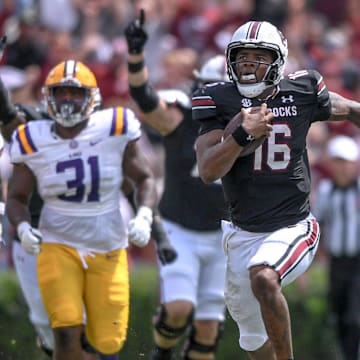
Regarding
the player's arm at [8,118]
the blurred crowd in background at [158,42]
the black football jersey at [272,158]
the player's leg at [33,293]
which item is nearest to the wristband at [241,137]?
the black football jersey at [272,158]

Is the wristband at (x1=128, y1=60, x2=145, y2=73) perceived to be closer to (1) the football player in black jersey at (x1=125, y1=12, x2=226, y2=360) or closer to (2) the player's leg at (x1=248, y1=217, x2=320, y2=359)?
(1) the football player in black jersey at (x1=125, y1=12, x2=226, y2=360)

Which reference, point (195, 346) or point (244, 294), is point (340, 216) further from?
point (244, 294)

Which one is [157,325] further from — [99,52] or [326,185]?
[99,52]

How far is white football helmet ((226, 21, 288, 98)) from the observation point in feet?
20.4

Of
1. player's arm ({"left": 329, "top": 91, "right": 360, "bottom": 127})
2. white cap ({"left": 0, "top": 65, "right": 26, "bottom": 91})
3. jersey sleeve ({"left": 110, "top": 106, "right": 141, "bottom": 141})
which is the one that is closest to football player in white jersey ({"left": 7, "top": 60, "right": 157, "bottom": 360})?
jersey sleeve ({"left": 110, "top": 106, "right": 141, "bottom": 141})

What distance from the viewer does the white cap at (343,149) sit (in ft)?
33.9

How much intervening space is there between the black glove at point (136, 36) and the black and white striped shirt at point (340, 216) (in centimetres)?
322

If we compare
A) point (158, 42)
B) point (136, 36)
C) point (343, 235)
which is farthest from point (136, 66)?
point (158, 42)

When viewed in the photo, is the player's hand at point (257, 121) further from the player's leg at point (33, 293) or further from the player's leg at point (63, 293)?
the player's leg at point (33, 293)

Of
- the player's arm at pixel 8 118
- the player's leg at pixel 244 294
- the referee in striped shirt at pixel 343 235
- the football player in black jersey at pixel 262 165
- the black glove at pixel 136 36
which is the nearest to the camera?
the football player in black jersey at pixel 262 165

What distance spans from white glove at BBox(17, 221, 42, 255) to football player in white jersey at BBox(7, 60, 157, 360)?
0.01m

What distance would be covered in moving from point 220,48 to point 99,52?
1190 mm

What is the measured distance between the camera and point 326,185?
1061cm

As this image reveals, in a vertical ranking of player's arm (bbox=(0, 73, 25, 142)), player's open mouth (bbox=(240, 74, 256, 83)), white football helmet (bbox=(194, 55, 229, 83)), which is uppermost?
player's open mouth (bbox=(240, 74, 256, 83))
